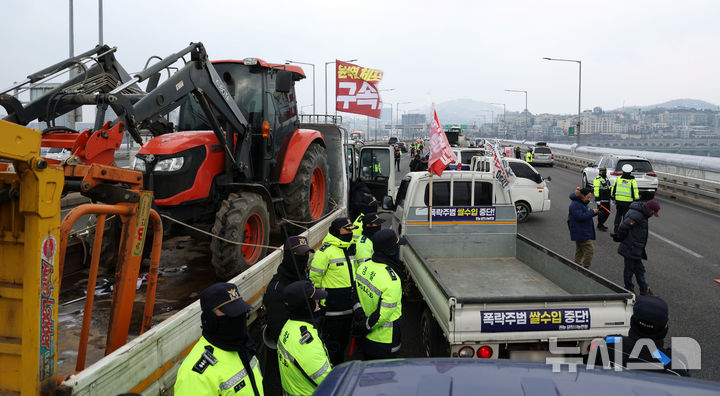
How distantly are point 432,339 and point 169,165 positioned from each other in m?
3.84

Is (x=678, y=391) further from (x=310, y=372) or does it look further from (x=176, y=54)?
(x=176, y=54)

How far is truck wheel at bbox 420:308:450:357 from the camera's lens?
4758mm

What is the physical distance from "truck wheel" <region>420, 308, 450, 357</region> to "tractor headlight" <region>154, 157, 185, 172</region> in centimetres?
357

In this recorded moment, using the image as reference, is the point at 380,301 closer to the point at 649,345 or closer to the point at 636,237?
the point at 649,345

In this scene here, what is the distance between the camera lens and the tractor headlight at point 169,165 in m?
5.98

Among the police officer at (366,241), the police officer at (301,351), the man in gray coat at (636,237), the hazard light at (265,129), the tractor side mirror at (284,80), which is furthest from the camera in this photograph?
the hazard light at (265,129)

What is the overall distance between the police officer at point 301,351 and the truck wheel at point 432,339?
1.75m

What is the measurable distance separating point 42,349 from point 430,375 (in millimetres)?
2247

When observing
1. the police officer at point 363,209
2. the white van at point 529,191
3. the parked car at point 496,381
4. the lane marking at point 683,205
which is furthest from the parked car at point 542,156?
the parked car at point 496,381

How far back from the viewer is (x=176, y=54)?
18.5 ft

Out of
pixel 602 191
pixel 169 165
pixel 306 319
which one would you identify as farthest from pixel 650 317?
pixel 602 191

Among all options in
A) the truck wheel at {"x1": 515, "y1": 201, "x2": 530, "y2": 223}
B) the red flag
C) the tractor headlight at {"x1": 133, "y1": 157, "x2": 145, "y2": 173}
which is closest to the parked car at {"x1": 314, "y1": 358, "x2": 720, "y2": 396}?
the tractor headlight at {"x1": 133, "y1": 157, "x2": 145, "y2": 173}

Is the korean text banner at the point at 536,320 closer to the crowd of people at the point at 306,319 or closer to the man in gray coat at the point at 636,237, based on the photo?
the crowd of people at the point at 306,319

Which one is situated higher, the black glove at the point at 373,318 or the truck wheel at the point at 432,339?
the black glove at the point at 373,318
